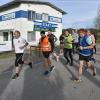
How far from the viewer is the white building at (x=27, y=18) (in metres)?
36.0

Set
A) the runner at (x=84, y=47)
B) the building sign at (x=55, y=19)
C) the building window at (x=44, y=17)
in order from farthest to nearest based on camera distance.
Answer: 1. the building sign at (x=55, y=19)
2. the building window at (x=44, y=17)
3. the runner at (x=84, y=47)

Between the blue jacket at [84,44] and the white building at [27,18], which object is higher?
the white building at [27,18]

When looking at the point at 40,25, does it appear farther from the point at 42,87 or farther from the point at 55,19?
the point at 42,87

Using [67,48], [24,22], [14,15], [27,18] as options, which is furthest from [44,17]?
[67,48]

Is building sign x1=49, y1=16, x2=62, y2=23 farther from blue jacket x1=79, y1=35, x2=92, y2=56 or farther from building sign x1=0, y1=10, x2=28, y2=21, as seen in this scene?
blue jacket x1=79, y1=35, x2=92, y2=56

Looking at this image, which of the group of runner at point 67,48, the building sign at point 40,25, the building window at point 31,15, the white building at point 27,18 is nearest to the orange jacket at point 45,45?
the group of runner at point 67,48

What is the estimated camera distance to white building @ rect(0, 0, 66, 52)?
36.0 m

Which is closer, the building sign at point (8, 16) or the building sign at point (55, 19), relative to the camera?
the building sign at point (8, 16)

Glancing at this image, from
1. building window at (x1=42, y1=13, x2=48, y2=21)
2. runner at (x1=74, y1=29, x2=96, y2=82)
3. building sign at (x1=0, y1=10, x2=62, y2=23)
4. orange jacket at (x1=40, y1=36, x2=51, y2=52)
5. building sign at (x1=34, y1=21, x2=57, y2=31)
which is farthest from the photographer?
building window at (x1=42, y1=13, x2=48, y2=21)

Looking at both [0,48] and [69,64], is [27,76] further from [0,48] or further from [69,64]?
[0,48]

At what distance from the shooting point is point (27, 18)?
36438 mm

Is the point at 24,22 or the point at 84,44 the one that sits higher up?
the point at 24,22

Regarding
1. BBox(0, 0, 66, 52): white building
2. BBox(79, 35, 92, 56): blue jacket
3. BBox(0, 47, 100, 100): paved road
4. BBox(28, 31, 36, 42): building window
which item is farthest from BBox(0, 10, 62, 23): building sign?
BBox(79, 35, 92, 56): blue jacket

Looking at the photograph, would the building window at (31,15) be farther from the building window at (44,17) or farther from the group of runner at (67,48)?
the group of runner at (67,48)
